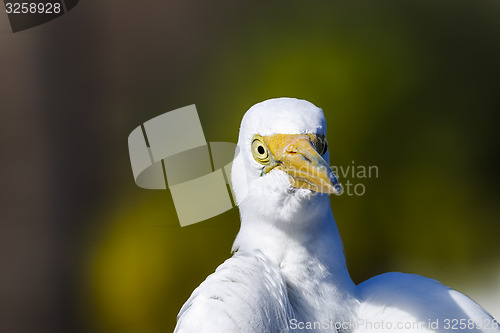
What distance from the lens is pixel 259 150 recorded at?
475 millimetres

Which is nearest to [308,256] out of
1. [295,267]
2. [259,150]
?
[295,267]

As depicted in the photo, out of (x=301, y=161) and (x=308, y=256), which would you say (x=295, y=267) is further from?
(x=301, y=161)

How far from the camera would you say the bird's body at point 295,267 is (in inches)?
16.6

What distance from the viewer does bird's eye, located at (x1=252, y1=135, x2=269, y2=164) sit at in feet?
1.53

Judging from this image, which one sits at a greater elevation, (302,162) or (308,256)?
(302,162)

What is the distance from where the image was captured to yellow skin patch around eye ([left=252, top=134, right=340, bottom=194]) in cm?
41

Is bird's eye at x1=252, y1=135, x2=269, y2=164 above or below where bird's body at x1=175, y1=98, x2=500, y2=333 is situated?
above

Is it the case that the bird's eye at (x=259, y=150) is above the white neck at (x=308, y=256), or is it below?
above

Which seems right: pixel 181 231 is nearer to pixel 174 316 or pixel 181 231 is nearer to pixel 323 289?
pixel 174 316

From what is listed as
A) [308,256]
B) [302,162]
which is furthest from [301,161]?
[308,256]

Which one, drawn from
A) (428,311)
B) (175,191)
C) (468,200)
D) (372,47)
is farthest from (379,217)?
(428,311)

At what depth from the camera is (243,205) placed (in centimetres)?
52

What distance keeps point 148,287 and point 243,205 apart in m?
0.87

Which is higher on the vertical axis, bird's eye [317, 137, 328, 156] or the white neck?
bird's eye [317, 137, 328, 156]
